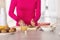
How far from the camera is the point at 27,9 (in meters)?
2.52

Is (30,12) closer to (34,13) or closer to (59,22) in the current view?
(34,13)

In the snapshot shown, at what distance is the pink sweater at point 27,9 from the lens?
8.11 feet

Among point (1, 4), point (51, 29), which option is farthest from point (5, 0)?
point (51, 29)

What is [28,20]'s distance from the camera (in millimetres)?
2494

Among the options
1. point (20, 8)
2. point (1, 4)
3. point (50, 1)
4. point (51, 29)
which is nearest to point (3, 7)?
point (1, 4)

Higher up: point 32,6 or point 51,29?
point 32,6

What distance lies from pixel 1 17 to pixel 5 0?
37 cm

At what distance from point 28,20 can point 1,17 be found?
142 centimetres

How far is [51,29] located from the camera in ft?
5.50

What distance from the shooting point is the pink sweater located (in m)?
2.47

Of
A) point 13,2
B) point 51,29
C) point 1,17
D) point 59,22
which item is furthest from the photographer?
point 1,17

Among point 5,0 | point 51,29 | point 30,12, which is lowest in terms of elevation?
point 51,29

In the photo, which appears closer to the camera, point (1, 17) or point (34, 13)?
point (34, 13)

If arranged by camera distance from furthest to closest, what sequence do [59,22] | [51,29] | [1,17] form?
1. [1,17]
2. [51,29]
3. [59,22]
